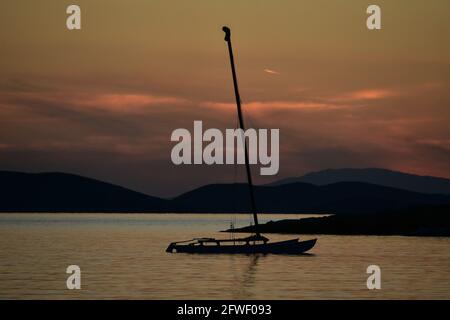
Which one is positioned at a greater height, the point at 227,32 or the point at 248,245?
the point at 227,32

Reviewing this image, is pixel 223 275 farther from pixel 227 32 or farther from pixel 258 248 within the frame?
pixel 227 32

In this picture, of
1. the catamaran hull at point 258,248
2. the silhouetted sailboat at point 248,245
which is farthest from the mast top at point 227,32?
the catamaran hull at point 258,248

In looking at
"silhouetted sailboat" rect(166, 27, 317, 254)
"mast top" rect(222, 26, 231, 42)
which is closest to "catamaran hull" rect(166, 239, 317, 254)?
"silhouetted sailboat" rect(166, 27, 317, 254)

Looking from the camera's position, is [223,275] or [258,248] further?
[258,248]

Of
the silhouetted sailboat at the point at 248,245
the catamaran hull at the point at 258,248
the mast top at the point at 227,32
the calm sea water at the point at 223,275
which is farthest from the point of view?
the catamaran hull at the point at 258,248

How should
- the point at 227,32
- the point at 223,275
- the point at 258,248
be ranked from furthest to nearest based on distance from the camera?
1. the point at 258,248
2. the point at 227,32
3. the point at 223,275

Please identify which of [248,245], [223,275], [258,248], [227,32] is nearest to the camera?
[223,275]

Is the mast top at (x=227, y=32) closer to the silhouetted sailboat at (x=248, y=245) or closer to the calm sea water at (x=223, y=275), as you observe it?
the silhouetted sailboat at (x=248, y=245)

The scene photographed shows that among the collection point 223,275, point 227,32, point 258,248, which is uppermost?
point 227,32

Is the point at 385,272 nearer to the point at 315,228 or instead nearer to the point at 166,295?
the point at 166,295

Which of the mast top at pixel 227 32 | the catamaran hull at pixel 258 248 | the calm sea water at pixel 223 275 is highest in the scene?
the mast top at pixel 227 32

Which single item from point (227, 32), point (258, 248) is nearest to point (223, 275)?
point (258, 248)
